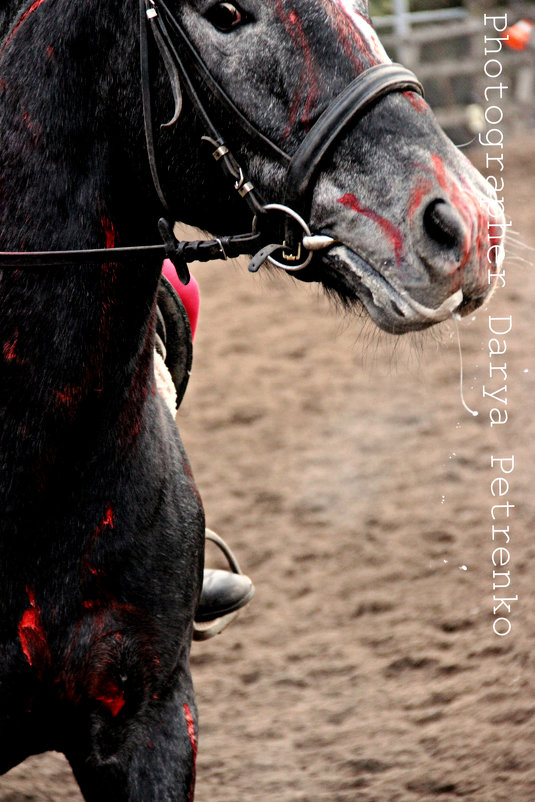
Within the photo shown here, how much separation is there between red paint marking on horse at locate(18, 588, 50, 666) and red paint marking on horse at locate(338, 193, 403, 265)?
1.00 meters

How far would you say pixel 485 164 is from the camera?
1012 centimetres

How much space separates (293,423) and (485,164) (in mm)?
5247

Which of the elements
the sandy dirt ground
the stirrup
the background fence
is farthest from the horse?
the background fence

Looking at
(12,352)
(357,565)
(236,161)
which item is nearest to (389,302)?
(236,161)

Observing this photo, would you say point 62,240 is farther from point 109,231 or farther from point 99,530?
point 99,530

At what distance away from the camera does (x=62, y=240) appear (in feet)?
6.25

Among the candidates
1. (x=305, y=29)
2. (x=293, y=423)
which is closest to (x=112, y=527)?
(x=305, y=29)

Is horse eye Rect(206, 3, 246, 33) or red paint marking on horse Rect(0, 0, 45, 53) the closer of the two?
horse eye Rect(206, 3, 246, 33)

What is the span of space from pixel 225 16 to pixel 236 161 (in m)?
0.25

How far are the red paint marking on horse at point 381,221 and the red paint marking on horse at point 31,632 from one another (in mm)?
999

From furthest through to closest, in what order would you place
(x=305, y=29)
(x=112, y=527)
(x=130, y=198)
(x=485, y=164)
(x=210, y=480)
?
(x=485, y=164) → (x=210, y=480) → (x=112, y=527) → (x=130, y=198) → (x=305, y=29)

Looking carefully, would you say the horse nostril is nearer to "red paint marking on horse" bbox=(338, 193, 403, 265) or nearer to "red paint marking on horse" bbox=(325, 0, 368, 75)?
"red paint marking on horse" bbox=(338, 193, 403, 265)

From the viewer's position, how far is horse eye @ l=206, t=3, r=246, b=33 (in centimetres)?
176

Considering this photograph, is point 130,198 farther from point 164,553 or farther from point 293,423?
point 293,423
